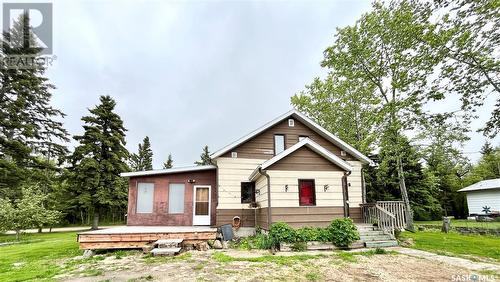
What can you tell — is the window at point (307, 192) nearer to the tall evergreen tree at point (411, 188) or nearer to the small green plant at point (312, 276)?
the small green plant at point (312, 276)

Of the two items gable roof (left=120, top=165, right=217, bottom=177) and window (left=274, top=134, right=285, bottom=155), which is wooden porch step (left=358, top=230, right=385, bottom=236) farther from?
gable roof (left=120, top=165, right=217, bottom=177)

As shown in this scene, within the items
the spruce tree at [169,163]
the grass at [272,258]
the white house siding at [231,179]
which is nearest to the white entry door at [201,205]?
the white house siding at [231,179]

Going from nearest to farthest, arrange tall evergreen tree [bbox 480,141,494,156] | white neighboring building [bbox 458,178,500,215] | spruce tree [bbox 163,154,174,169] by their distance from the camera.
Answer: tall evergreen tree [bbox 480,141,494,156] < white neighboring building [bbox 458,178,500,215] < spruce tree [bbox 163,154,174,169]

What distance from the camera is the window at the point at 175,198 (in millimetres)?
11625

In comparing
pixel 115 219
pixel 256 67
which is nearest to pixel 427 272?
pixel 256 67

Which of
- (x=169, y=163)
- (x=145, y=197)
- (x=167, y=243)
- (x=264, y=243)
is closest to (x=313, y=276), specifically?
(x=264, y=243)

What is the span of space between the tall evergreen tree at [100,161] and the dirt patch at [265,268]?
14838mm

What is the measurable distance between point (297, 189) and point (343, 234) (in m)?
2.05

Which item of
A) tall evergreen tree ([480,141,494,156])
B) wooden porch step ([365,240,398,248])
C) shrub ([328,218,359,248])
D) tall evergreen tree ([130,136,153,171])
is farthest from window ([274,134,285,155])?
tall evergreen tree ([130,136,153,171])

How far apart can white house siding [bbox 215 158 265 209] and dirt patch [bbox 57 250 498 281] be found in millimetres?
3698

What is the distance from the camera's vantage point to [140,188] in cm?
1160

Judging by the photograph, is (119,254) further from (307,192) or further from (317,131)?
(317,131)

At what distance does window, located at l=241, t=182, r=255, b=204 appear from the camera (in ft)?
37.1

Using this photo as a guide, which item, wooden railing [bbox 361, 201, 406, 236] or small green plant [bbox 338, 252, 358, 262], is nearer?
small green plant [bbox 338, 252, 358, 262]
